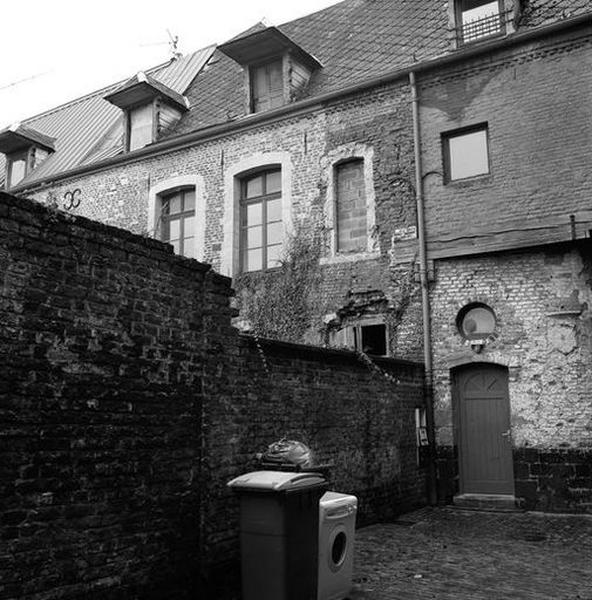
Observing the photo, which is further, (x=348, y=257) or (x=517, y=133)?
(x=348, y=257)

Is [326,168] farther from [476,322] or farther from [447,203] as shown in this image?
[476,322]

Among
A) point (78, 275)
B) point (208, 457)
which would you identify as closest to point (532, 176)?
point (208, 457)

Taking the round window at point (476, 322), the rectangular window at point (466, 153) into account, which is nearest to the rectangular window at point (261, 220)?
the rectangular window at point (466, 153)

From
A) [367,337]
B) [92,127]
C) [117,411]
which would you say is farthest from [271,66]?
[117,411]

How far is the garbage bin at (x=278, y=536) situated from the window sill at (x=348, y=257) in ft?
25.7

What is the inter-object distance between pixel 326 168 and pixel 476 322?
14.6 ft

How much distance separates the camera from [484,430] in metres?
11.2

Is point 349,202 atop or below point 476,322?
atop

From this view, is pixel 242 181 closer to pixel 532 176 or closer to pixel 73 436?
pixel 532 176

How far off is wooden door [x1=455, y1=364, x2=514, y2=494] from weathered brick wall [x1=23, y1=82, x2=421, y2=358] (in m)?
1.22

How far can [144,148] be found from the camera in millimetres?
16078

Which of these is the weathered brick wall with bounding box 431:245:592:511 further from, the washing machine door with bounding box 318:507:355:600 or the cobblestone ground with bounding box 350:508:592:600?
the washing machine door with bounding box 318:507:355:600

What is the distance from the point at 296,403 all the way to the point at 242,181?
8462 mm

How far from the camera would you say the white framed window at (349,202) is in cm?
1296
